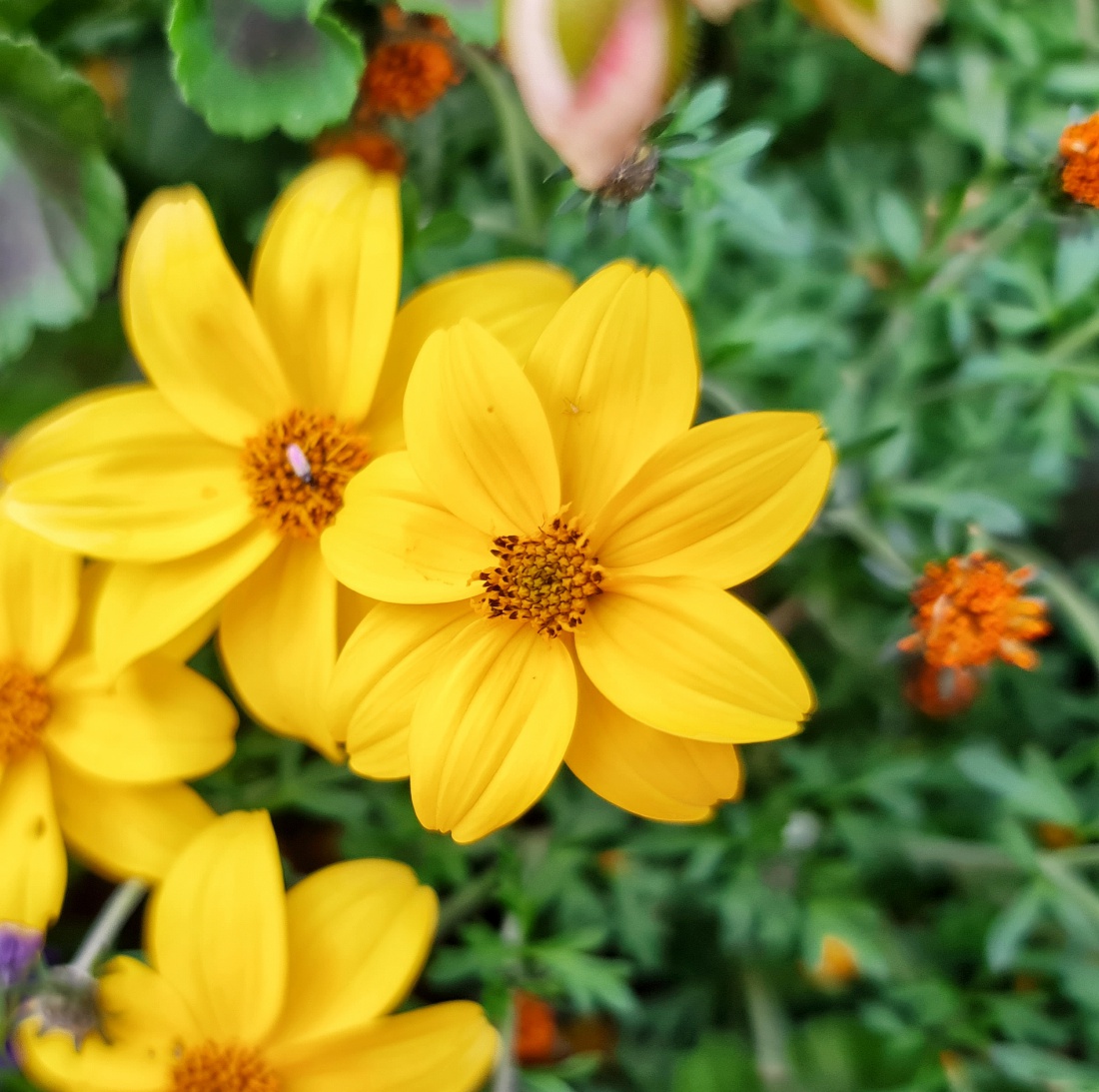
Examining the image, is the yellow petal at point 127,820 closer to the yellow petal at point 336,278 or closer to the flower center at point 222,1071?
the flower center at point 222,1071

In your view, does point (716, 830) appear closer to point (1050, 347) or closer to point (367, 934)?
point (367, 934)

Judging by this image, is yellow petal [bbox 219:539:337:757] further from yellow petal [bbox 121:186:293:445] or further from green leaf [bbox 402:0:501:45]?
green leaf [bbox 402:0:501:45]

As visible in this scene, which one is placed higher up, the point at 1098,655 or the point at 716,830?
the point at 1098,655

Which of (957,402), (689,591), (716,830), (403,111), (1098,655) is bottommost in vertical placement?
(716,830)

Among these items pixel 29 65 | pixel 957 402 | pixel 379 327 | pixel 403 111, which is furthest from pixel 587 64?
pixel 957 402

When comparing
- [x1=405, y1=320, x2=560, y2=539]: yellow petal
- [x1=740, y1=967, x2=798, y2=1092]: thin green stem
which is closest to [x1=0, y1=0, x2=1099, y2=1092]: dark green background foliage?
[x1=740, y1=967, x2=798, y2=1092]: thin green stem

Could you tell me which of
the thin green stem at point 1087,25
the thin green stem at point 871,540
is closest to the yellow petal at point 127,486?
the thin green stem at point 871,540
